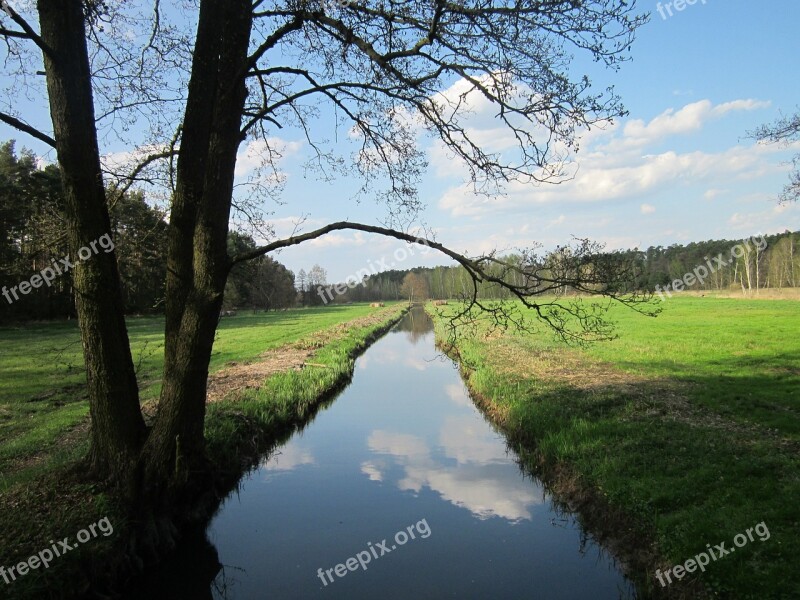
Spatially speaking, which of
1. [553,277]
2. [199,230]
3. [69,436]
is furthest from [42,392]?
[553,277]

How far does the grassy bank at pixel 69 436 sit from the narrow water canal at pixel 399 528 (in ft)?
2.91

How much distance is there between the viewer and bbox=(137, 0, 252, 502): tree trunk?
624cm

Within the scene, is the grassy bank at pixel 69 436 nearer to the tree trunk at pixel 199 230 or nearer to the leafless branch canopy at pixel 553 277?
the tree trunk at pixel 199 230

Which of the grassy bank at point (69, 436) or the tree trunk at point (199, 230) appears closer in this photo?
the grassy bank at point (69, 436)

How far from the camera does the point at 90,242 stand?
5.89 m

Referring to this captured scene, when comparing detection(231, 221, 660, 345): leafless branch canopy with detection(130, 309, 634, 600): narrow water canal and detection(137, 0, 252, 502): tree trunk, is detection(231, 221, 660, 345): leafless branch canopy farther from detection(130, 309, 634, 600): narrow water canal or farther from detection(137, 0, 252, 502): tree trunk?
detection(130, 309, 634, 600): narrow water canal

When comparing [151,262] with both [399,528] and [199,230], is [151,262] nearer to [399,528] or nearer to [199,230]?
[199,230]

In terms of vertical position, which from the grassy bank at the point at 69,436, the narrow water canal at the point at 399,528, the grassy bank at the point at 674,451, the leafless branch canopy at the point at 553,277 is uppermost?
the leafless branch canopy at the point at 553,277

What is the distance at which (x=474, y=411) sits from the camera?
14672 mm

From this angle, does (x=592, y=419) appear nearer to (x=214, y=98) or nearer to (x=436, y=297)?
(x=214, y=98)

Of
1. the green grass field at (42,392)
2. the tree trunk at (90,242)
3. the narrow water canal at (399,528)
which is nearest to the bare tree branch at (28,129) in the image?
the tree trunk at (90,242)

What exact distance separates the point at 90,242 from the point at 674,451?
8.80m

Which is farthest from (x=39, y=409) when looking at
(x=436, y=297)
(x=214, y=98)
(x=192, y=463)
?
(x=436, y=297)

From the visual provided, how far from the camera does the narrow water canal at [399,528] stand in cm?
588
